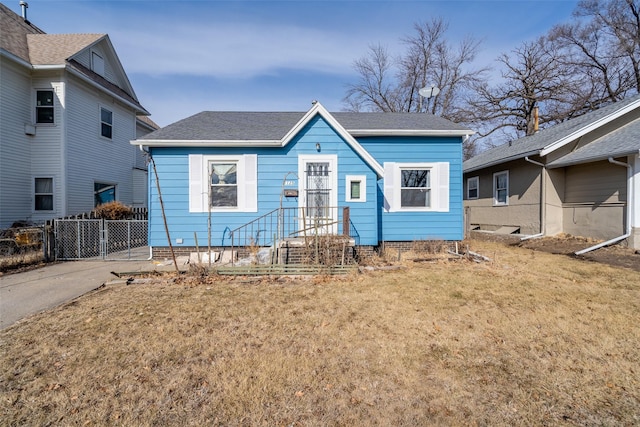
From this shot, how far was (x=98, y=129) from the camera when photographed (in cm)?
1301

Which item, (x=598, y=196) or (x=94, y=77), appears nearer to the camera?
(x=598, y=196)

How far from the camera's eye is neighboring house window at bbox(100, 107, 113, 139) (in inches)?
523

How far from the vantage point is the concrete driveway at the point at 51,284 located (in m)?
4.72

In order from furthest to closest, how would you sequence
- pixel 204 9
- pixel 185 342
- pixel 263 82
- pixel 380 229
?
1. pixel 263 82
2. pixel 204 9
3. pixel 380 229
4. pixel 185 342

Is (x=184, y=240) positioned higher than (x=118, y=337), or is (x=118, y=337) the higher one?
(x=184, y=240)

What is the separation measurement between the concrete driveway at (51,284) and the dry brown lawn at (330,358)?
0.59m

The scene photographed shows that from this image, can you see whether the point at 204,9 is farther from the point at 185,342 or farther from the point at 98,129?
the point at 185,342

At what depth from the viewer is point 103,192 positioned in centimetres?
1345

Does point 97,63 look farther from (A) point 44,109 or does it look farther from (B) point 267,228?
(B) point 267,228

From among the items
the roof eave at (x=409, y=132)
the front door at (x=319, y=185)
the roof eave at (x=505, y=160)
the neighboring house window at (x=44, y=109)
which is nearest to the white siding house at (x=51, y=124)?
the neighboring house window at (x=44, y=109)

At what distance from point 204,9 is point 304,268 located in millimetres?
10517

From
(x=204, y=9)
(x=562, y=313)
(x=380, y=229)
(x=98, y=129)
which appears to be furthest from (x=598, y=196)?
(x=98, y=129)

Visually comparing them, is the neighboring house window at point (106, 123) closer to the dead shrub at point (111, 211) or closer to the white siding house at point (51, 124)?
the white siding house at point (51, 124)

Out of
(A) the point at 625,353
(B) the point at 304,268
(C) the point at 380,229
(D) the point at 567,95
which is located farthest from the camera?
(D) the point at 567,95
